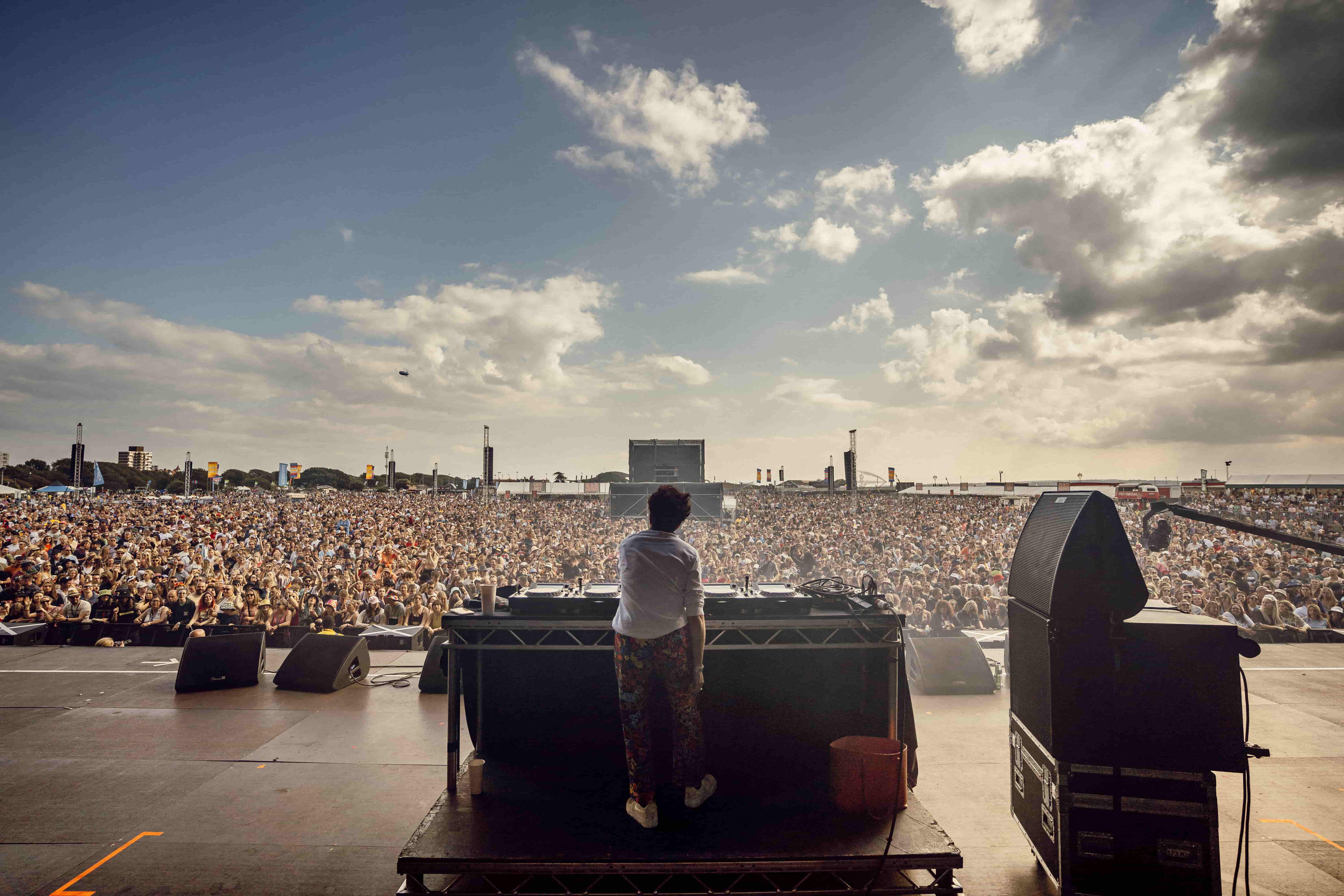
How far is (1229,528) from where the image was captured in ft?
9.18

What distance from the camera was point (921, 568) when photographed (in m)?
12.6

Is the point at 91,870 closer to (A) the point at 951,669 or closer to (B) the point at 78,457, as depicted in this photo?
(A) the point at 951,669

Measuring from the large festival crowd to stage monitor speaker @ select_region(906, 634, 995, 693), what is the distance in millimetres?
1818

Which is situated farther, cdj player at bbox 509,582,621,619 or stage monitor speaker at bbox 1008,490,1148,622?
cdj player at bbox 509,582,621,619

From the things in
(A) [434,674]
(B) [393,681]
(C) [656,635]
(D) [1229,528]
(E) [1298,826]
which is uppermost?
(D) [1229,528]

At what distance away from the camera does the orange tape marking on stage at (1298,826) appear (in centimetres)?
381

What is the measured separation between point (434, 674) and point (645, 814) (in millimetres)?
4559

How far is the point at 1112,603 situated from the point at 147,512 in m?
35.8

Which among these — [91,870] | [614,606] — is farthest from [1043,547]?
[91,870]

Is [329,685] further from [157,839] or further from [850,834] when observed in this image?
[850,834]

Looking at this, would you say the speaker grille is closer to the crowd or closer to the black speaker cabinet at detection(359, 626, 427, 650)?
the crowd

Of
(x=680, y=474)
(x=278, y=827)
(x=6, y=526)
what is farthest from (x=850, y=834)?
(x=6, y=526)

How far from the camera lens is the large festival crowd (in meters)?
9.85

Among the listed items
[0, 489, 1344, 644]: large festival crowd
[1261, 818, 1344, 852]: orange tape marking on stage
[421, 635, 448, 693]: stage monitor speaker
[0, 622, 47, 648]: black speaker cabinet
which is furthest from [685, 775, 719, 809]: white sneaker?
[0, 622, 47, 648]: black speaker cabinet
